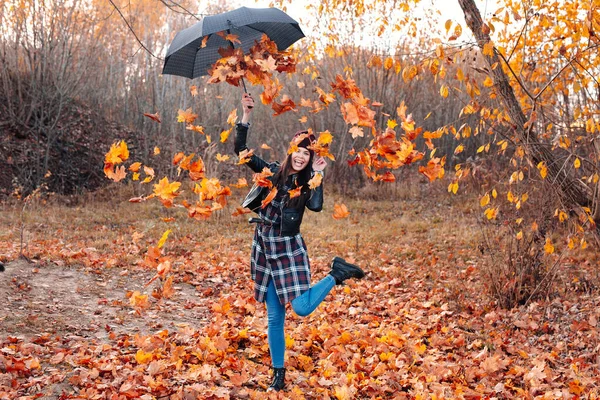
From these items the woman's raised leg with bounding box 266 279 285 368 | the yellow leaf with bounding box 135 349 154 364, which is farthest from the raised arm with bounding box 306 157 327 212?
the yellow leaf with bounding box 135 349 154 364

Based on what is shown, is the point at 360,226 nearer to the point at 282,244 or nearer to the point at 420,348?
the point at 420,348

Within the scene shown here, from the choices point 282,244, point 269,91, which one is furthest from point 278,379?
point 269,91

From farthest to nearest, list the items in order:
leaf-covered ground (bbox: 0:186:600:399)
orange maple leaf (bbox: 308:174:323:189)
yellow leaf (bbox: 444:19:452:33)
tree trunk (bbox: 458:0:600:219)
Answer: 1. tree trunk (bbox: 458:0:600:219)
2. yellow leaf (bbox: 444:19:452:33)
3. leaf-covered ground (bbox: 0:186:600:399)
4. orange maple leaf (bbox: 308:174:323:189)

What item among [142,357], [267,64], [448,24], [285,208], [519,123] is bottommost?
[142,357]

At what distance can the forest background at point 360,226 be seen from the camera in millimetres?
3479

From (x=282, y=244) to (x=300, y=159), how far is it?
0.51 metres

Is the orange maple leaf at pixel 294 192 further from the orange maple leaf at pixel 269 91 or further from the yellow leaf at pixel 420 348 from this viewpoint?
the yellow leaf at pixel 420 348

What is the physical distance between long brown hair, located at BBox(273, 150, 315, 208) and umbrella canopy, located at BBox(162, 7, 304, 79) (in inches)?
34.0

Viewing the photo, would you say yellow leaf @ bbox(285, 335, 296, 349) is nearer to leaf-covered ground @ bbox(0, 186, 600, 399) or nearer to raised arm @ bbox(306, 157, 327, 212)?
leaf-covered ground @ bbox(0, 186, 600, 399)

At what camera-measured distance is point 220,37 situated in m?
3.53

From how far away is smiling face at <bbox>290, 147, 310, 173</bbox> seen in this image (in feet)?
10.3

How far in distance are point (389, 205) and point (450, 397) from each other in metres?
8.40

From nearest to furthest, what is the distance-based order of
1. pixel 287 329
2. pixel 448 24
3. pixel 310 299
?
pixel 310 299, pixel 448 24, pixel 287 329

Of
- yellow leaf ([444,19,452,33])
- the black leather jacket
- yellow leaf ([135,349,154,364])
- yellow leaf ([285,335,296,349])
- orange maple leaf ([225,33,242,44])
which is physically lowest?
yellow leaf ([285,335,296,349])
